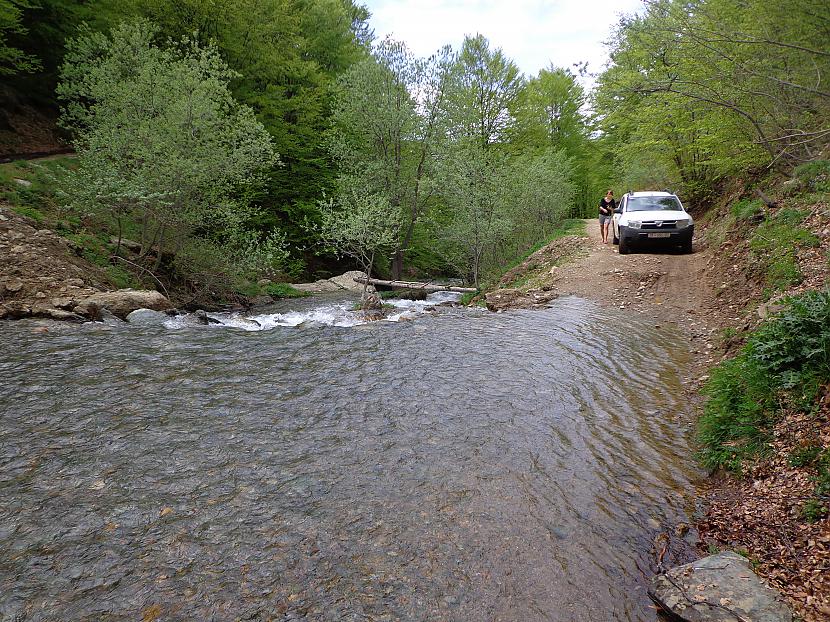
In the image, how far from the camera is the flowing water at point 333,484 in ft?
9.67

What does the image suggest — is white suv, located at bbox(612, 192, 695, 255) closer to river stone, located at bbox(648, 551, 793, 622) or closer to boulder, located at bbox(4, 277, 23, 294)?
river stone, located at bbox(648, 551, 793, 622)

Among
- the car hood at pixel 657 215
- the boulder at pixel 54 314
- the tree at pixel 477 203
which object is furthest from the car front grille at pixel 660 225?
the boulder at pixel 54 314

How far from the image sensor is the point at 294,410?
19.0 feet

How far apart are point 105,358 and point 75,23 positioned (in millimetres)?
25370

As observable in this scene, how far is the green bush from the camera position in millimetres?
10000

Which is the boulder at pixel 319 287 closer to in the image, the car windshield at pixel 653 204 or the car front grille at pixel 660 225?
the car windshield at pixel 653 204

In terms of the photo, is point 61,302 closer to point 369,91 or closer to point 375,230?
point 375,230

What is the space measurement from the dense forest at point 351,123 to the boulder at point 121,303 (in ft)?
9.15

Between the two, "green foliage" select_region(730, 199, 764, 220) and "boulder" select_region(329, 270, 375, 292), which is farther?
"boulder" select_region(329, 270, 375, 292)

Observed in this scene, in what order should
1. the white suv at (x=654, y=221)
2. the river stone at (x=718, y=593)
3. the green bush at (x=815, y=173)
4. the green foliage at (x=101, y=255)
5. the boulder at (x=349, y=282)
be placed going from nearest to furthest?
the river stone at (x=718, y=593)
the green bush at (x=815, y=173)
the green foliage at (x=101, y=255)
the white suv at (x=654, y=221)
the boulder at (x=349, y=282)

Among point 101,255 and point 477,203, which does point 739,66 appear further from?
point 101,255

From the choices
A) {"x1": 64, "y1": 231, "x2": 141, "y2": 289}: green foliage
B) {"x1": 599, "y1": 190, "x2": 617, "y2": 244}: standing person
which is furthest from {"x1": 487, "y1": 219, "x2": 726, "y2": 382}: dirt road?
{"x1": 64, "y1": 231, "x2": 141, "y2": 289}: green foliage

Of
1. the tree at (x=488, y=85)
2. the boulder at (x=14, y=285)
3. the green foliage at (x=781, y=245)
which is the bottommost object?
the boulder at (x=14, y=285)

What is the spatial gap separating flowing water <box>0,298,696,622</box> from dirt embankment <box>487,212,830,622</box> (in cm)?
45
